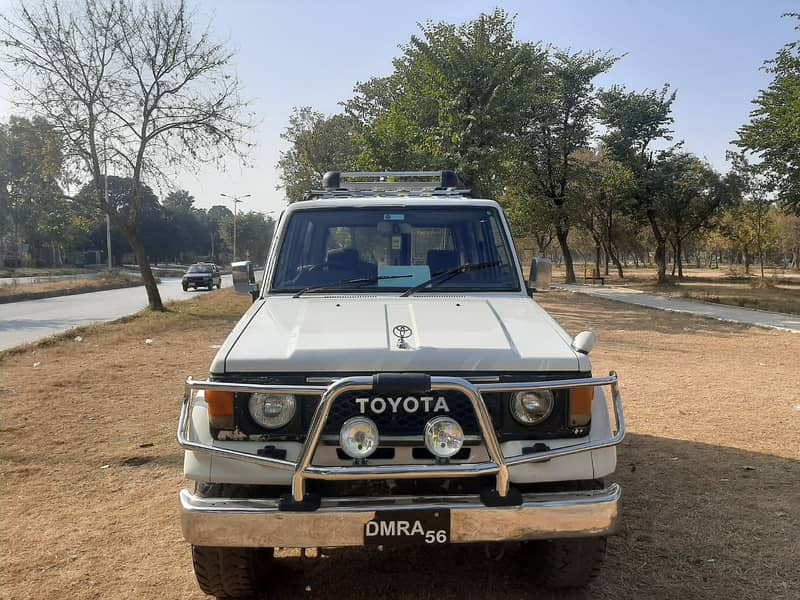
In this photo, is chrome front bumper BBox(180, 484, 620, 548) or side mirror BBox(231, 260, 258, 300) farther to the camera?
side mirror BBox(231, 260, 258, 300)

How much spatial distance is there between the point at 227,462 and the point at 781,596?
9.04 feet

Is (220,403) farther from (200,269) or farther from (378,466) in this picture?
(200,269)

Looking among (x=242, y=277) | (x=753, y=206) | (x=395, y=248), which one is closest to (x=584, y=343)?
(x=395, y=248)

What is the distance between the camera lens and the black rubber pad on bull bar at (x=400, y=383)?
2.61 m

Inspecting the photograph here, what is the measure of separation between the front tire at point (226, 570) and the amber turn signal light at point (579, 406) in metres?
1.60

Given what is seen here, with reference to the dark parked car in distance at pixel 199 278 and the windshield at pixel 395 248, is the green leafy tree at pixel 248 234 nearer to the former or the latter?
the dark parked car in distance at pixel 199 278

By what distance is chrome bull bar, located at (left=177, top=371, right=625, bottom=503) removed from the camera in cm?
261

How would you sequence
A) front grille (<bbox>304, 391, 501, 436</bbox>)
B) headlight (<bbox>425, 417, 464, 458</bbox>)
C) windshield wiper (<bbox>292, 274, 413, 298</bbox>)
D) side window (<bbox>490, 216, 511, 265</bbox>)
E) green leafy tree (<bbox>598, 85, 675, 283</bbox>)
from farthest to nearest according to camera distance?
green leafy tree (<bbox>598, 85, 675, 283</bbox>) < side window (<bbox>490, 216, 511, 265</bbox>) < windshield wiper (<bbox>292, 274, 413, 298</bbox>) < front grille (<bbox>304, 391, 501, 436</bbox>) < headlight (<bbox>425, 417, 464, 458</bbox>)

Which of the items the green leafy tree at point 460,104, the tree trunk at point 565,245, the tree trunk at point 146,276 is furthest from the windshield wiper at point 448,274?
the tree trunk at point 565,245

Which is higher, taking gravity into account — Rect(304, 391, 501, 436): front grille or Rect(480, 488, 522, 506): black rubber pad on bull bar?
Rect(304, 391, 501, 436): front grille

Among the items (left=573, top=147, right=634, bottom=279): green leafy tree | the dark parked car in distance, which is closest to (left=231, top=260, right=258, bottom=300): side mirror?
(left=573, top=147, right=634, bottom=279): green leafy tree

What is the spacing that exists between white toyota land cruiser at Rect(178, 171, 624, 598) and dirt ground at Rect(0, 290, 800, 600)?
502 mm

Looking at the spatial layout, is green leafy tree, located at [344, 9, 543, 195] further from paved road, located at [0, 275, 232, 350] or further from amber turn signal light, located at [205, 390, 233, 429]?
amber turn signal light, located at [205, 390, 233, 429]

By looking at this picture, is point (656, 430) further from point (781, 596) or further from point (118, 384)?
point (118, 384)
